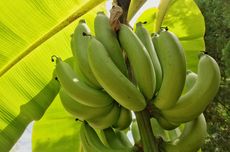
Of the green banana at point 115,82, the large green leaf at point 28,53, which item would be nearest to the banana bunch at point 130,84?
the green banana at point 115,82

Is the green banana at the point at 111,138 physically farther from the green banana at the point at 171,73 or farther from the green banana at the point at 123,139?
the green banana at the point at 171,73

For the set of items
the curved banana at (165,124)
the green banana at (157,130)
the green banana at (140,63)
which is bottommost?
the green banana at (157,130)

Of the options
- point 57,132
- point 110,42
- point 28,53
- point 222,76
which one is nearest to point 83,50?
point 110,42

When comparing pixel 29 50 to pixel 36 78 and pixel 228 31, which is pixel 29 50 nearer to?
pixel 36 78

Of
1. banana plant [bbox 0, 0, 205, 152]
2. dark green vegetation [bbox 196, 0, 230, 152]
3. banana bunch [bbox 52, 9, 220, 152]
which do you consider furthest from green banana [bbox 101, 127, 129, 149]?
dark green vegetation [bbox 196, 0, 230, 152]

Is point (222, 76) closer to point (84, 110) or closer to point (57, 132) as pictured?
point (57, 132)

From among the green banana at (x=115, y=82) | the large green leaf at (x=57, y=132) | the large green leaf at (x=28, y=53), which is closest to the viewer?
the green banana at (x=115, y=82)
